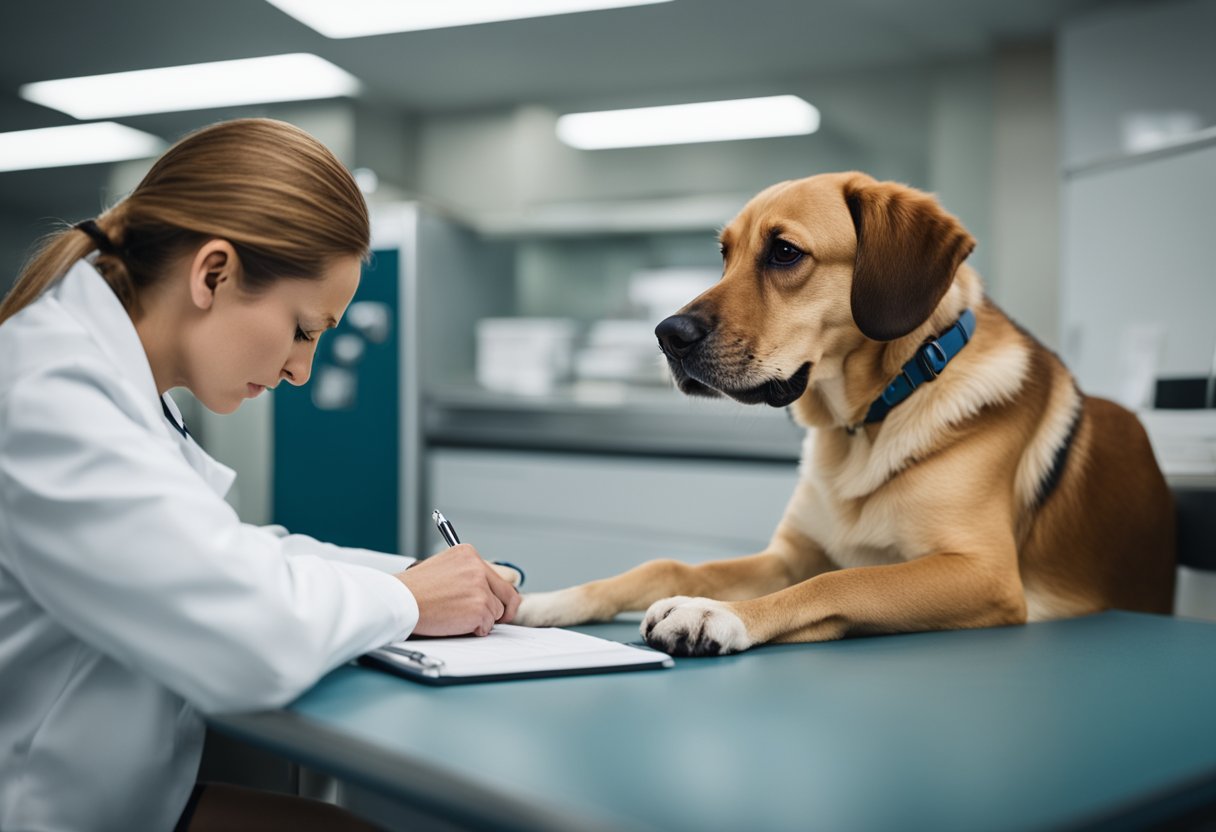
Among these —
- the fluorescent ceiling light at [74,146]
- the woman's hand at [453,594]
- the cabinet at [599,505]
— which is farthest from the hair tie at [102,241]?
the fluorescent ceiling light at [74,146]

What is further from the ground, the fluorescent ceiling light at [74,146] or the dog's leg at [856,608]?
the fluorescent ceiling light at [74,146]

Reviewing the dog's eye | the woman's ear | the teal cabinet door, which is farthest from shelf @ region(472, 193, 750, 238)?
the woman's ear

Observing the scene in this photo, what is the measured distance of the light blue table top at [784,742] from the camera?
21.1 inches

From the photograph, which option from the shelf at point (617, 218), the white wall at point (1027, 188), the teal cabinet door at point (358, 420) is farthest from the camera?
the shelf at point (617, 218)

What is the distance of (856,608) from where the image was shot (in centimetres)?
108

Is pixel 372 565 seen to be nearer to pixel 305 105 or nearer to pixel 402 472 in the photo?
pixel 402 472

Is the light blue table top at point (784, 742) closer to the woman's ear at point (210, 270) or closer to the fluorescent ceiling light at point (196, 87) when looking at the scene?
the woman's ear at point (210, 270)

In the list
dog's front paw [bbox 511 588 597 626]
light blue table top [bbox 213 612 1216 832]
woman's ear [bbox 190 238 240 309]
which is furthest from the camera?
dog's front paw [bbox 511 588 597 626]

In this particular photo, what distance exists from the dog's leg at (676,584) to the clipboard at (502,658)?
192 mm

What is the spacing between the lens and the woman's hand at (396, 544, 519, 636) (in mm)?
928

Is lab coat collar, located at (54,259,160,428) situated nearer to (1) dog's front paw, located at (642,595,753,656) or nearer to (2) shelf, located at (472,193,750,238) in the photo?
(1) dog's front paw, located at (642,595,753,656)

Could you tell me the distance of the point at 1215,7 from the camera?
305 cm

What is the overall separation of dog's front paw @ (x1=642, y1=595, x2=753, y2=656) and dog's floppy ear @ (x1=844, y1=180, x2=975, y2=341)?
0.46 metres

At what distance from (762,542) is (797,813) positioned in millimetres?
2899
